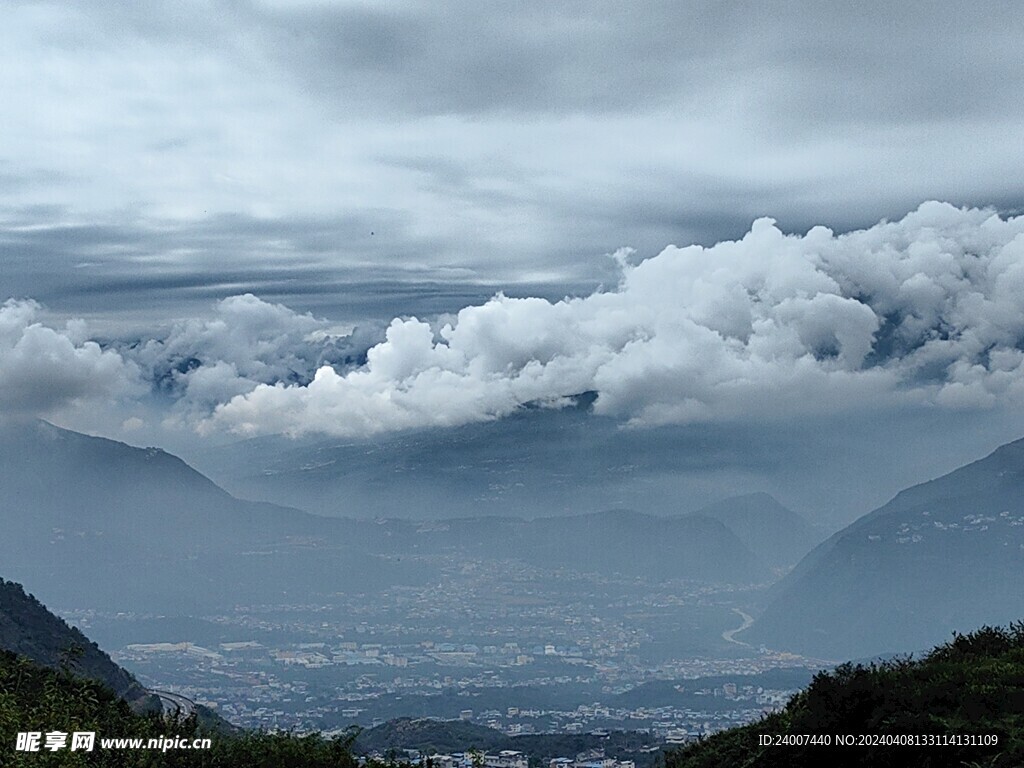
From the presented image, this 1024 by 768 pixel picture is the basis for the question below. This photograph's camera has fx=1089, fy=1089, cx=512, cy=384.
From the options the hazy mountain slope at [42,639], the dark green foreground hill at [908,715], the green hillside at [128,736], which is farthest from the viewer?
the hazy mountain slope at [42,639]

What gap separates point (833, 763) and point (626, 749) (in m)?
38.6

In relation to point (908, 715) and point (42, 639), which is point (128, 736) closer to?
point (908, 715)

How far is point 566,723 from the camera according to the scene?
140 metres

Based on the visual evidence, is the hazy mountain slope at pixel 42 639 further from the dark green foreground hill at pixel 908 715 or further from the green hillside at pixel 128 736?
the dark green foreground hill at pixel 908 715

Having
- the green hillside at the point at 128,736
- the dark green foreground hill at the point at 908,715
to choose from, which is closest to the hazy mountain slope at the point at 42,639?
the green hillside at the point at 128,736

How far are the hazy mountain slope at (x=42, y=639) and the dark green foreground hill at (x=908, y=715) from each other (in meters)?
58.7

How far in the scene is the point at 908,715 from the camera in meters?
17.0

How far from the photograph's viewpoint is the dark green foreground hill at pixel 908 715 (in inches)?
626

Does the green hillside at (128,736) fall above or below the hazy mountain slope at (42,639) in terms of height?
below

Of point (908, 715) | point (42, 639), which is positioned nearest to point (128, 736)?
point (908, 715)

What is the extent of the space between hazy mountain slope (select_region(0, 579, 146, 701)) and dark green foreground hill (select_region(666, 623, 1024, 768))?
58683mm

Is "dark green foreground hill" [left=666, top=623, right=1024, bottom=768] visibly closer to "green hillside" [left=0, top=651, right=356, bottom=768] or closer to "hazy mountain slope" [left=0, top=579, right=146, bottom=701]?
"green hillside" [left=0, top=651, right=356, bottom=768]

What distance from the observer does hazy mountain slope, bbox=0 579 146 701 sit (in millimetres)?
74562

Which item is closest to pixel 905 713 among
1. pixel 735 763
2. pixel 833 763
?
pixel 833 763
